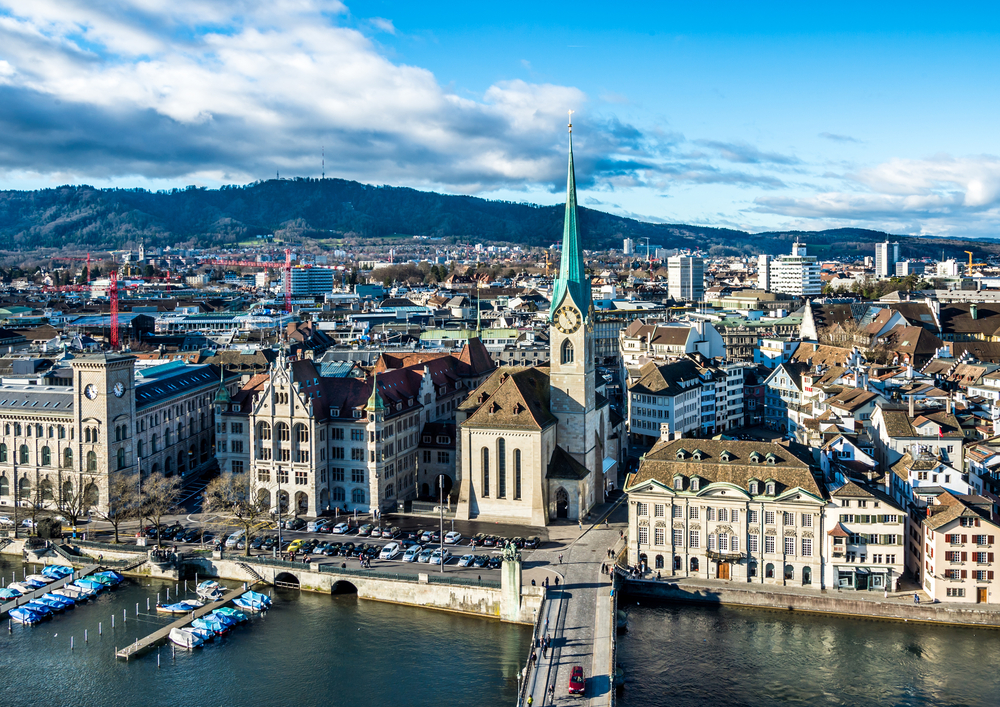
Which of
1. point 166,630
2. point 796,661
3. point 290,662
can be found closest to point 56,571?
point 166,630

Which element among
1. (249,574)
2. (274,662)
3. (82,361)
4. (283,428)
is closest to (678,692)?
(274,662)

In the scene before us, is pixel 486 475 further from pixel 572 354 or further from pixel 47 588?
pixel 47 588

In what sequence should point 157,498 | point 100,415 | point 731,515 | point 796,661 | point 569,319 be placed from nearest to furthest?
point 796,661 → point 731,515 → point 157,498 → point 569,319 → point 100,415

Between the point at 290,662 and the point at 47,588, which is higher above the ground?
the point at 47,588

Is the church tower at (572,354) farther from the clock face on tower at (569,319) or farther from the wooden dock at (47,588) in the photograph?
the wooden dock at (47,588)

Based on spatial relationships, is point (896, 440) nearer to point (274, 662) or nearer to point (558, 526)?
point (558, 526)

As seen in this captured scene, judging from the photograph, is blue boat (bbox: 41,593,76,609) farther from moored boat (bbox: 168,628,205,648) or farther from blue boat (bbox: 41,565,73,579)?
moored boat (bbox: 168,628,205,648)
